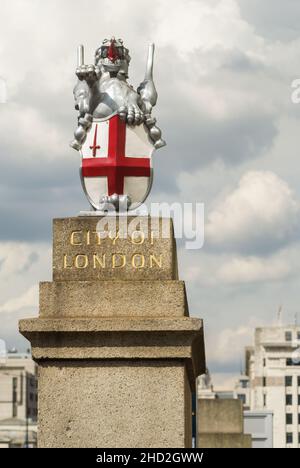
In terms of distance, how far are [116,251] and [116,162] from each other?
1.36m

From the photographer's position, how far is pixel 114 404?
15.3 meters

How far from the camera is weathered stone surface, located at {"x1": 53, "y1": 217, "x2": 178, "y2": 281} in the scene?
15461mm

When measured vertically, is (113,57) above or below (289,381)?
below

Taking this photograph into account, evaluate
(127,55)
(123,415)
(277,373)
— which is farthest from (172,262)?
(277,373)

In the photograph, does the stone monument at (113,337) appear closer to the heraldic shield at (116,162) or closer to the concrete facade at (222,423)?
the heraldic shield at (116,162)

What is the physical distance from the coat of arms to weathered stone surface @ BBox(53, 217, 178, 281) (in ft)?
2.65

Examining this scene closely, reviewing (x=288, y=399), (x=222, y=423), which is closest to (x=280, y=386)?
(x=288, y=399)

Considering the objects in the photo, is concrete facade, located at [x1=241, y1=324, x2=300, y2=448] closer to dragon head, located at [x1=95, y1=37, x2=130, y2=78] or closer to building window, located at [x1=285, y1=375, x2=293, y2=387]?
building window, located at [x1=285, y1=375, x2=293, y2=387]

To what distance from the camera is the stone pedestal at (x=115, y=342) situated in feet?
49.8

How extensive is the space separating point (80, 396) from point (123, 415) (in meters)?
0.50

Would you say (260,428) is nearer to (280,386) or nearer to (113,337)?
(113,337)

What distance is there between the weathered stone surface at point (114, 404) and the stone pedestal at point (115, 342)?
1 centimetres

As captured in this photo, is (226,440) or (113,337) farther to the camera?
(226,440)

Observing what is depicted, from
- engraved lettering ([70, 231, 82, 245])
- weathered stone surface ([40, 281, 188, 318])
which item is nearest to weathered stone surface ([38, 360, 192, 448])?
weathered stone surface ([40, 281, 188, 318])
